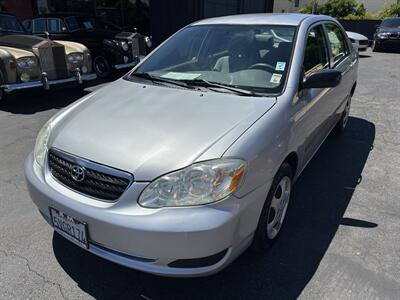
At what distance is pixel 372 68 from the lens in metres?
12.0

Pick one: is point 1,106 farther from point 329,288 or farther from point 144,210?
point 329,288

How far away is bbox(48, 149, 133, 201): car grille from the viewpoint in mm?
2018

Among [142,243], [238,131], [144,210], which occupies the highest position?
[238,131]

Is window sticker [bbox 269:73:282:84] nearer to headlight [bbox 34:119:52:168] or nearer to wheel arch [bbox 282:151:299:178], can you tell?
wheel arch [bbox 282:151:299:178]

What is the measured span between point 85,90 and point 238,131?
271 inches

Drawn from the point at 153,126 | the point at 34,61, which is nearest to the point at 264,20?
the point at 153,126

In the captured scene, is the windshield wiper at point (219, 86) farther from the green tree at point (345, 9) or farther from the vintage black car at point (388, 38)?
the green tree at point (345, 9)

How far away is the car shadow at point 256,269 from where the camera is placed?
231 centimetres

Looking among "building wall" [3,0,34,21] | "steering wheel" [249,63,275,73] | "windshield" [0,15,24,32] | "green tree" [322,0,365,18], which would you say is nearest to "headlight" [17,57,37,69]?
"windshield" [0,15,24,32]

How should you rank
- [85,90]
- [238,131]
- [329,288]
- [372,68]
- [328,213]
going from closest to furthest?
1. [238,131]
2. [329,288]
3. [328,213]
4. [85,90]
5. [372,68]

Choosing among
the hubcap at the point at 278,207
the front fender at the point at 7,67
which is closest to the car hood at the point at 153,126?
the hubcap at the point at 278,207

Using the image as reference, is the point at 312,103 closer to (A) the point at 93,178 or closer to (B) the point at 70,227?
(A) the point at 93,178

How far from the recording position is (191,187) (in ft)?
6.44

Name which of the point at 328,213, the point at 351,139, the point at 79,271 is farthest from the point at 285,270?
the point at 351,139
